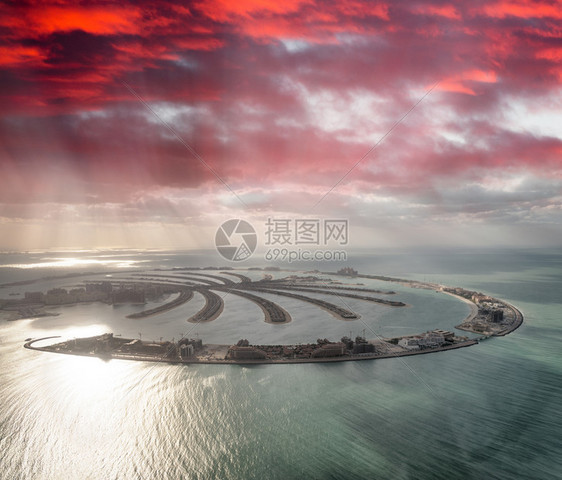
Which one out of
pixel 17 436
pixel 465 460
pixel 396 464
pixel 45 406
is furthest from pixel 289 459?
pixel 45 406

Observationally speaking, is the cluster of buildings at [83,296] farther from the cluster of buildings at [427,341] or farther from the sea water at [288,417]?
the cluster of buildings at [427,341]

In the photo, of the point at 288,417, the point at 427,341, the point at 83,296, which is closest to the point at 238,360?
the point at 288,417

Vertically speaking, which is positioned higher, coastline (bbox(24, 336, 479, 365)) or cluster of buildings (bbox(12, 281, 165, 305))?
coastline (bbox(24, 336, 479, 365))

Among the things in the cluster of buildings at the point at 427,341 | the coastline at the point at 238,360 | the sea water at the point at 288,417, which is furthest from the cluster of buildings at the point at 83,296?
the cluster of buildings at the point at 427,341

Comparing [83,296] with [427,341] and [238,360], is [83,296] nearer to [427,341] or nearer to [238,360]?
[238,360]

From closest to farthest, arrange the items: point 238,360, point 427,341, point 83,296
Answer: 1. point 238,360
2. point 427,341
3. point 83,296

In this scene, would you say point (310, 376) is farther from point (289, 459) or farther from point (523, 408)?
point (523, 408)

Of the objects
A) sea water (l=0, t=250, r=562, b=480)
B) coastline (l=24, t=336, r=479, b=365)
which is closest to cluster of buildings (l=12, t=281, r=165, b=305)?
sea water (l=0, t=250, r=562, b=480)

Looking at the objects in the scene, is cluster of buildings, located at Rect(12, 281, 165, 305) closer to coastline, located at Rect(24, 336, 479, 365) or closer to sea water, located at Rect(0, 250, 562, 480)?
sea water, located at Rect(0, 250, 562, 480)
